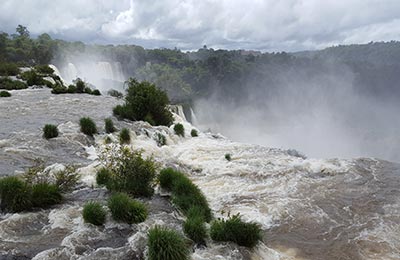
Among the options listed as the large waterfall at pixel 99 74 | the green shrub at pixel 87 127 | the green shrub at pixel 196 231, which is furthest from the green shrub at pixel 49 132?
the large waterfall at pixel 99 74

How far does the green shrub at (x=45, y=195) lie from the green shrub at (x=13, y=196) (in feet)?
0.91

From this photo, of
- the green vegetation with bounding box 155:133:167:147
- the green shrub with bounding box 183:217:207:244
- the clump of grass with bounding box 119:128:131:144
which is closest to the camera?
the green shrub with bounding box 183:217:207:244

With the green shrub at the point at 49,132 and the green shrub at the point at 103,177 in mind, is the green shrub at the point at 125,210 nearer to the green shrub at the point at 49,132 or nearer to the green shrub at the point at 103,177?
the green shrub at the point at 103,177

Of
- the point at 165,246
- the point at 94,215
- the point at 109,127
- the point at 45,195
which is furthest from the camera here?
the point at 109,127

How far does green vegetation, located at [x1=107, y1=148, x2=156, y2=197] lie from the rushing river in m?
0.50

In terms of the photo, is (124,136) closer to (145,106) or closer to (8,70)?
(145,106)

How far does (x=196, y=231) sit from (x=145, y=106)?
17.2 meters

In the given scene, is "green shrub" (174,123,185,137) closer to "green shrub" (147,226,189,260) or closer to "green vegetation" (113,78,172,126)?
"green vegetation" (113,78,172,126)

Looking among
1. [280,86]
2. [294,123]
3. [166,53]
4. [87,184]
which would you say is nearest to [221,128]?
[294,123]

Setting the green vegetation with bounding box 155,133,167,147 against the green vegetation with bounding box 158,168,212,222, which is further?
the green vegetation with bounding box 155,133,167,147

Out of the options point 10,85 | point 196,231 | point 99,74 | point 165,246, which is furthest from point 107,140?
point 99,74

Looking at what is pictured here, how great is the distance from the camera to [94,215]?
8.23m

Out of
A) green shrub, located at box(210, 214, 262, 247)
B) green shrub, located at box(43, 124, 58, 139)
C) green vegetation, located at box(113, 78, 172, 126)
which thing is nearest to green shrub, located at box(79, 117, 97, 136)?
green shrub, located at box(43, 124, 58, 139)

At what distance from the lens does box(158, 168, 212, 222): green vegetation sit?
9749 mm
